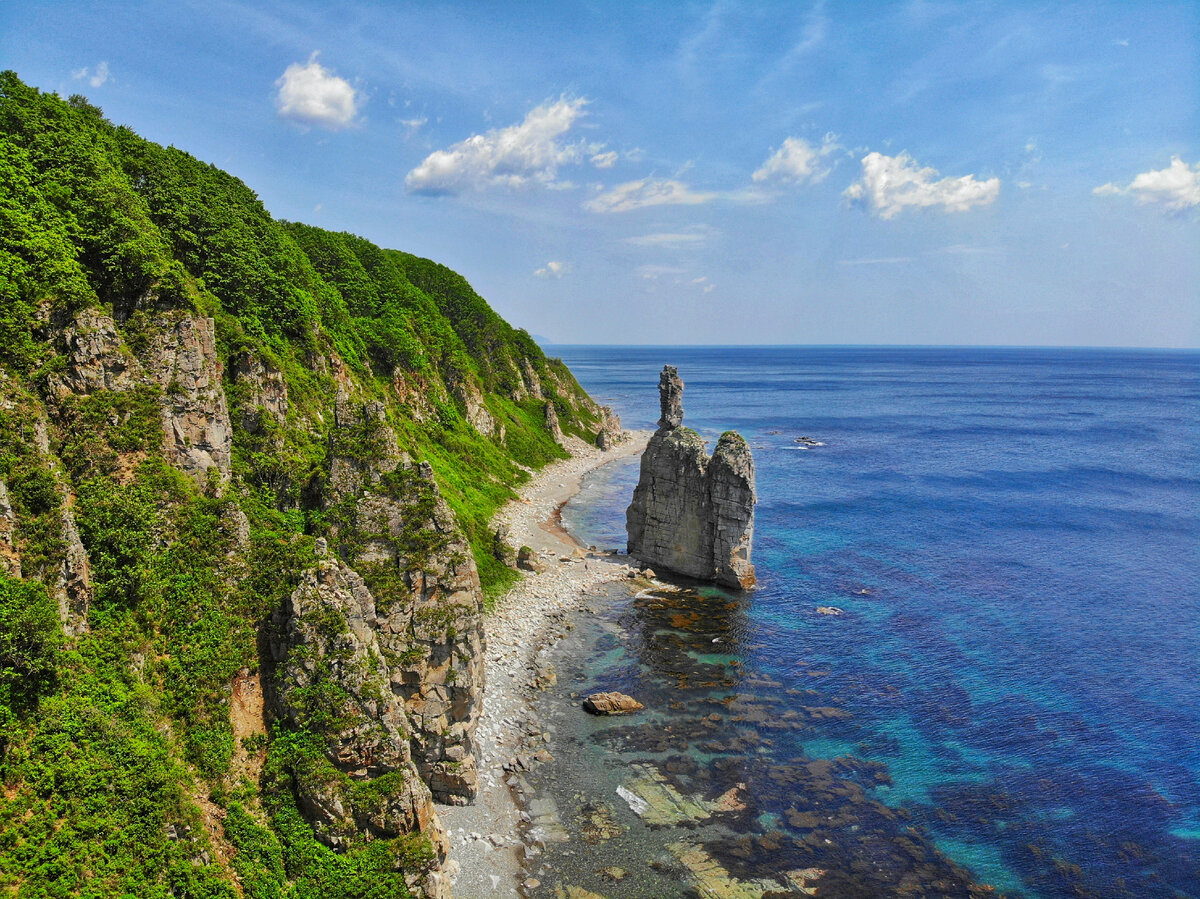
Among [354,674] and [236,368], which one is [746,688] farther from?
[236,368]

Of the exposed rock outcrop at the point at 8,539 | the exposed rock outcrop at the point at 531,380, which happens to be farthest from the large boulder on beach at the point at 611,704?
the exposed rock outcrop at the point at 531,380

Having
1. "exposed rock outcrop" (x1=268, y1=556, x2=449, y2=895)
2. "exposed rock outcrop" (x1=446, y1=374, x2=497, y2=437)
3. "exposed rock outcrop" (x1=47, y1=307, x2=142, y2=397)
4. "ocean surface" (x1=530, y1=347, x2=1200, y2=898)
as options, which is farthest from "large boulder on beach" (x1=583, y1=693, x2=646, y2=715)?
"exposed rock outcrop" (x1=446, y1=374, x2=497, y2=437)

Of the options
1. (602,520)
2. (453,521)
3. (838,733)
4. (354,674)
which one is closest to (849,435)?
(602,520)

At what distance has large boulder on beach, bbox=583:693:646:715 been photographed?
41.9m

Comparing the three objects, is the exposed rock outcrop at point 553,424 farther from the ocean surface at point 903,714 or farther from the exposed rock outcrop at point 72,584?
→ the exposed rock outcrop at point 72,584

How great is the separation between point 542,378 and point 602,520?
56.6 m

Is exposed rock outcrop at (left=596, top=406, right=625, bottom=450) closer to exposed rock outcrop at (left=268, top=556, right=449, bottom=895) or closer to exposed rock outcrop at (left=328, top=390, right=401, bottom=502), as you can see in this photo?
exposed rock outcrop at (left=328, top=390, right=401, bottom=502)

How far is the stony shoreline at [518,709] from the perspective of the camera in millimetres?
29719

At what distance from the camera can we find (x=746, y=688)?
45.3 m

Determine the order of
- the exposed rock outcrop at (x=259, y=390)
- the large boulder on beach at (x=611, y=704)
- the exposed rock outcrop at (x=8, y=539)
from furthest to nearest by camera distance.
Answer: the large boulder on beach at (x=611, y=704) < the exposed rock outcrop at (x=259, y=390) < the exposed rock outcrop at (x=8, y=539)

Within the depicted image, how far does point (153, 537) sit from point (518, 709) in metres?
24.8

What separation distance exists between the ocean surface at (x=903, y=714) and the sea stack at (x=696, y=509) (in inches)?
126

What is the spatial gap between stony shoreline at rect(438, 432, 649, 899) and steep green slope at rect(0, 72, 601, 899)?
648 centimetres

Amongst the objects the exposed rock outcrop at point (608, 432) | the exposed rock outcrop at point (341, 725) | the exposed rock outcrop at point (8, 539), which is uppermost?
the exposed rock outcrop at point (8, 539)
